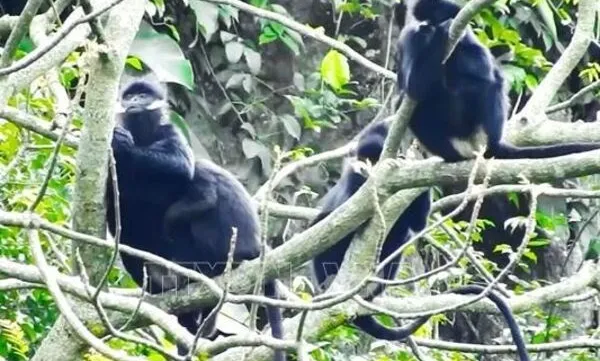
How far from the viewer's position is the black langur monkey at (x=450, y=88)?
5059mm

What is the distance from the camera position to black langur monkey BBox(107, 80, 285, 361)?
5465 millimetres

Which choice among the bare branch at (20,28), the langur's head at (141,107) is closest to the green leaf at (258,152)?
the langur's head at (141,107)

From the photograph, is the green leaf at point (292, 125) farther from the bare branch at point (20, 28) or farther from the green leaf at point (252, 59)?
the bare branch at point (20, 28)

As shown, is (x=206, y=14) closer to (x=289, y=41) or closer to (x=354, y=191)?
(x=289, y=41)

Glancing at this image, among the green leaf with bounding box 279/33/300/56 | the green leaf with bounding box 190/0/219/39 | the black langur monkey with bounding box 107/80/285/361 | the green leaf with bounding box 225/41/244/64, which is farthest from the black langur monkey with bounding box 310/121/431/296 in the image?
the green leaf with bounding box 225/41/244/64

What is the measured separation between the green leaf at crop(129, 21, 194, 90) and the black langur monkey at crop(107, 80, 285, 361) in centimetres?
154

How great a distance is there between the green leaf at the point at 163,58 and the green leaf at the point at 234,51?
1.00m

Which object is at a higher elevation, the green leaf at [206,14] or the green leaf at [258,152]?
the green leaf at [206,14]

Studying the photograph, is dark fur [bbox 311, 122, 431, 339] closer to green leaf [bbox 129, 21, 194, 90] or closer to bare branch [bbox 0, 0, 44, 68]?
green leaf [bbox 129, 21, 194, 90]

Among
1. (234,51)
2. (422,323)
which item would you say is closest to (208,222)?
(422,323)

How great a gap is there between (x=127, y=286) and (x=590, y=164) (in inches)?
118

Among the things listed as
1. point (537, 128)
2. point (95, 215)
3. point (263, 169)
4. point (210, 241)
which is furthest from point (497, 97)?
point (263, 169)

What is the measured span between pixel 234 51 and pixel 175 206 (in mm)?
3235

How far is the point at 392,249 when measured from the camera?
630cm
